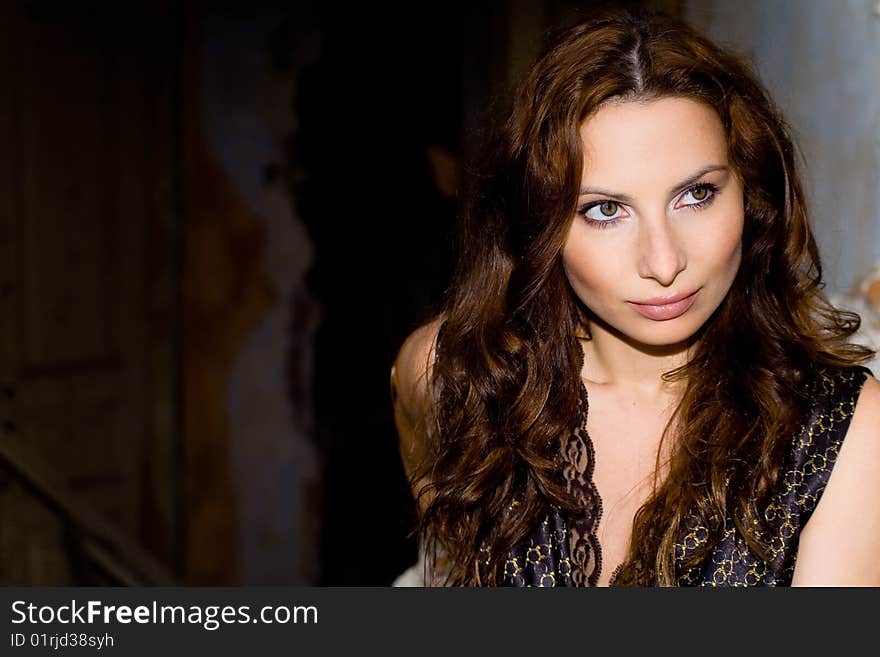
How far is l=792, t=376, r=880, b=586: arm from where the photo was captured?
1.75m

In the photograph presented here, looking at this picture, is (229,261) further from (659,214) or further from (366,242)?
(659,214)

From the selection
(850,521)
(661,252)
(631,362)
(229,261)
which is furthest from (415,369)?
(229,261)

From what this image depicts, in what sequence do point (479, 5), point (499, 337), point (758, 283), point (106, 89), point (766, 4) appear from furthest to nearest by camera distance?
point (106, 89) < point (479, 5) < point (766, 4) < point (499, 337) < point (758, 283)

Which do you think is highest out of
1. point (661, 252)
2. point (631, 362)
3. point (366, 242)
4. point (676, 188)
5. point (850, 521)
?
point (366, 242)

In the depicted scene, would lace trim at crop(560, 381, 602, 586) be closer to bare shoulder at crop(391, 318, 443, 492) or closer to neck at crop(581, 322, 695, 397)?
neck at crop(581, 322, 695, 397)

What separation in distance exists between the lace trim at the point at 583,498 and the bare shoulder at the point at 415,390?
1.26 ft

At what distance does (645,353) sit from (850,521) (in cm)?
47

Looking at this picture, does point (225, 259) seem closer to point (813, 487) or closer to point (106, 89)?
point (106, 89)

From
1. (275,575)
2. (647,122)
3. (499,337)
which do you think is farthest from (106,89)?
(647,122)

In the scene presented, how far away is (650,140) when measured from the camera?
174cm

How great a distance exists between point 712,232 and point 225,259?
3.38 metres

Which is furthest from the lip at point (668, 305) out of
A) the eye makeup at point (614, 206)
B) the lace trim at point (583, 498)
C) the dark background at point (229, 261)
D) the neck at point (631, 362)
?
the dark background at point (229, 261)

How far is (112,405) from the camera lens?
476 cm

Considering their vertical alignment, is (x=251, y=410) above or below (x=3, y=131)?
below
